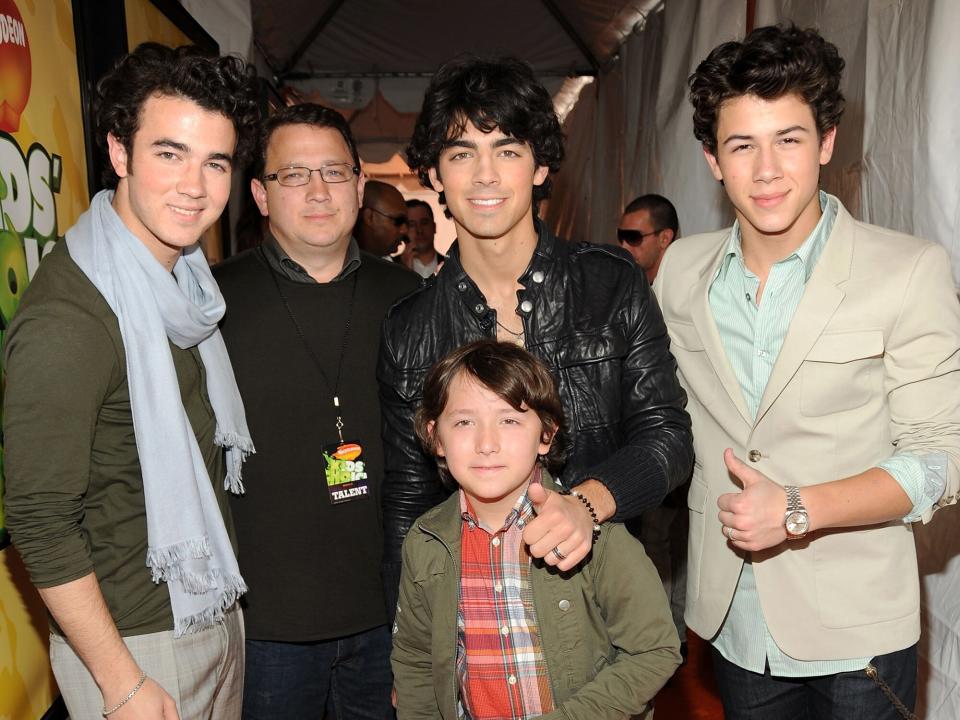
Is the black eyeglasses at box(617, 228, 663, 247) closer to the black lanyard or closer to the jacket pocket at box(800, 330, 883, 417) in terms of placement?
the black lanyard

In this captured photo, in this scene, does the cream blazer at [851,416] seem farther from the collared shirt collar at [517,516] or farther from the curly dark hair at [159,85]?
the curly dark hair at [159,85]

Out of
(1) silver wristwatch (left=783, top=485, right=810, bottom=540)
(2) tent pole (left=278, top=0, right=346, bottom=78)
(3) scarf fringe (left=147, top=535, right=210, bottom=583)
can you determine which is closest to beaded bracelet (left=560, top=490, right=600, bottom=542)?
(1) silver wristwatch (left=783, top=485, right=810, bottom=540)

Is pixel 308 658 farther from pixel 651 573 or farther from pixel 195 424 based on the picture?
pixel 651 573

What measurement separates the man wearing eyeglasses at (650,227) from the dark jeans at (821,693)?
9.34 feet

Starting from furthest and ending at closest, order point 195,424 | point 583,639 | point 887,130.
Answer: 1. point 887,130
2. point 195,424
3. point 583,639

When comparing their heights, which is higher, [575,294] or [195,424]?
[575,294]

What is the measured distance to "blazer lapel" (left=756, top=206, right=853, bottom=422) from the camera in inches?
63.3

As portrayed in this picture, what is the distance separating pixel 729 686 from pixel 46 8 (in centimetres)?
247

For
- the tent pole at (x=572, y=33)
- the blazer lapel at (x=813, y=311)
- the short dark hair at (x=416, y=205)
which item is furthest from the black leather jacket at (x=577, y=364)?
the tent pole at (x=572, y=33)

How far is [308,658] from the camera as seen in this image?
79.9 inches

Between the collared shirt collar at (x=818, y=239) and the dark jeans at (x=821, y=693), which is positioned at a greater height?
the collared shirt collar at (x=818, y=239)

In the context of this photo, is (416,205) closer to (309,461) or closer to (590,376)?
(309,461)

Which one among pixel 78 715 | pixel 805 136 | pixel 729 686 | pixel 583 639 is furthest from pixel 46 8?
pixel 729 686

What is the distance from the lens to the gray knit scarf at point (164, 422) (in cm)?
156
